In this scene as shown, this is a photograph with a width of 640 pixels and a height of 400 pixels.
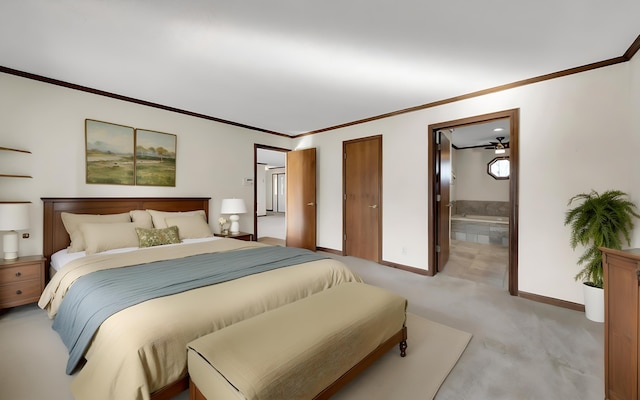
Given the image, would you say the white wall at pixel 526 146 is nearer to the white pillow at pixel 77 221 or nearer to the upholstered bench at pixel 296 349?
the white pillow at pixel 77 221

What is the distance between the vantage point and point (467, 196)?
7.30 meters

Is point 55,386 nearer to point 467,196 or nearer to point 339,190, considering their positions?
point 339,190

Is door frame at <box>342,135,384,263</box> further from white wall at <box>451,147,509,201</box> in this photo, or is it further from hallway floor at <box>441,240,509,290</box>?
white wall at <box>451,147,509,201</box>

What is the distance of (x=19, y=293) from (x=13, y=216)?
2.36 ft

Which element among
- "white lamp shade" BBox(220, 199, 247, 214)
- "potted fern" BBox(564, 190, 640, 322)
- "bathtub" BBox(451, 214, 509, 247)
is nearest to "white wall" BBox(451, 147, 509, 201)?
"bathtub" BBox(451, 214, 509, 247)

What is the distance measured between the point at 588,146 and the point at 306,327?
3.25 m

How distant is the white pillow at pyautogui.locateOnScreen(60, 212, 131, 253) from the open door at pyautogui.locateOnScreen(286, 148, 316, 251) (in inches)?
119

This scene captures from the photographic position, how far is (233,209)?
13.8ft

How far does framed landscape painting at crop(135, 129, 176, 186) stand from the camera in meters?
3.60

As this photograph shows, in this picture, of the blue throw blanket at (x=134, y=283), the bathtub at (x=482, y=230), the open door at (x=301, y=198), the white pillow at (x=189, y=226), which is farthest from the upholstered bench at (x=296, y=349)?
the bathtub at (x=482, y=230)

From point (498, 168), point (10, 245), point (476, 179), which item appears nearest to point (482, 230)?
point (476, 179)

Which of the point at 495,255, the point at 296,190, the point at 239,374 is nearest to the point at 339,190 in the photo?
the point at 296,190

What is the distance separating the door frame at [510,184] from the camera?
3.07m

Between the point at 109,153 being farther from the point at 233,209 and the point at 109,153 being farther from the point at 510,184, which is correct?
the point at 510,184
